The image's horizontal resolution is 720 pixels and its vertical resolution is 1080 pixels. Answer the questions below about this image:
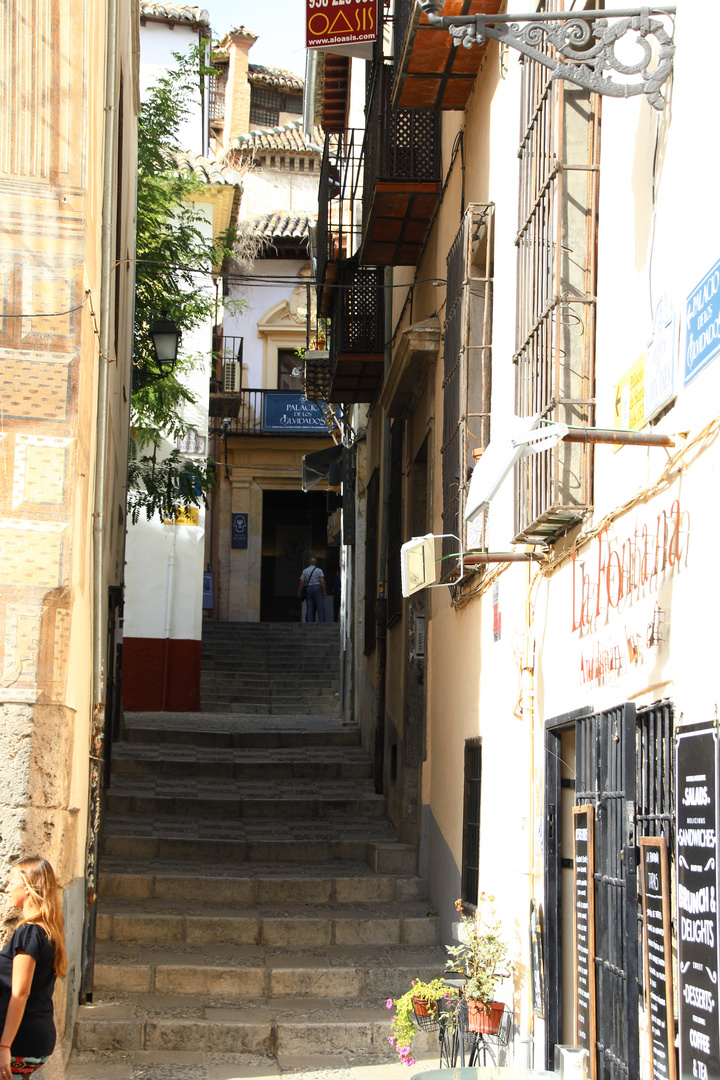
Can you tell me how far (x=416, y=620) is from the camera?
11875mm

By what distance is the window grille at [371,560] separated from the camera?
1567 cm

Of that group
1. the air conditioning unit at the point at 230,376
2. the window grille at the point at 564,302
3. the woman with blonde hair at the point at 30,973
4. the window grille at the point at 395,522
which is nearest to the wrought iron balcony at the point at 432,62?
the window grille at the point at 564,302

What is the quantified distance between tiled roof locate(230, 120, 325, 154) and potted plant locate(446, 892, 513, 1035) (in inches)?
986

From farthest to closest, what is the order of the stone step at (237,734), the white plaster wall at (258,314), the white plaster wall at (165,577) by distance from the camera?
1. the white plaster wall at (258,314)
2. the white plaster wall at (165,577)
3. the stone step at (237,734)

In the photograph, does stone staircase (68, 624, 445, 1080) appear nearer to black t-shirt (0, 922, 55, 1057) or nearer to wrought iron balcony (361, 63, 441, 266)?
black t-shirt (0, 922, 55, 1057)

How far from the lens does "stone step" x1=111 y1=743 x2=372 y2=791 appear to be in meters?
14.1

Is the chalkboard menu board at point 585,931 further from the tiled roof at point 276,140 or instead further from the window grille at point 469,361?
the tiled roof at point 276,140

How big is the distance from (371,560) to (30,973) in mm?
11136

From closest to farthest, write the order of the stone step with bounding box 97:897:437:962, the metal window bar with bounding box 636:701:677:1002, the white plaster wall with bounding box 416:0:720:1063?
the white plaster wall with bounding box 416:0:720:1063
the metal window bar with bounding box 636:701:677:1002
the stone step with bounding box 97:897:437:962

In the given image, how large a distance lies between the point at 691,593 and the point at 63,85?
500 centimetres

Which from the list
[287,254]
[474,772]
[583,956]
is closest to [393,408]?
[474,772]

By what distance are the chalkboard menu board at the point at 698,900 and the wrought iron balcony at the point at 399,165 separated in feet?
25.9

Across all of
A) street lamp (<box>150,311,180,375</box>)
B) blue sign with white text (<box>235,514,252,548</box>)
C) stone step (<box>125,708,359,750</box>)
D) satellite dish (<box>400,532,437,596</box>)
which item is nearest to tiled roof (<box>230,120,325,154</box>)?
blue sign with white text (<box>235,514,252,548</box>)

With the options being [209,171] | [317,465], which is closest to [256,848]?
[317,465]
